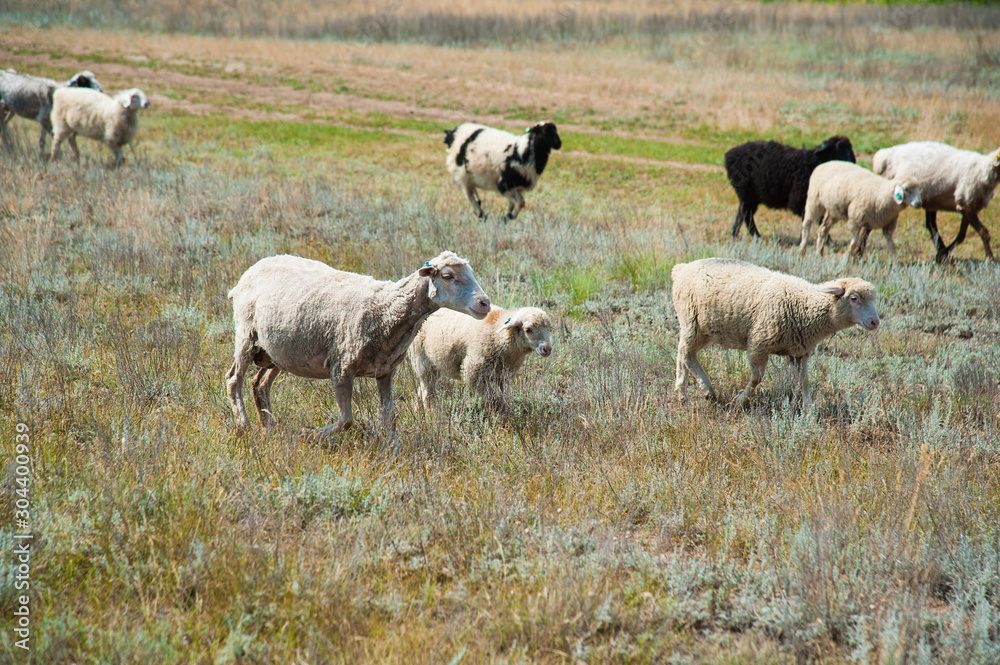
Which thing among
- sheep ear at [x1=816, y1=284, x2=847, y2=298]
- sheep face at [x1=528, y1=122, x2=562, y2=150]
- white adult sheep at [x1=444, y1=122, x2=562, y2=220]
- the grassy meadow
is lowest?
the grassy meadow

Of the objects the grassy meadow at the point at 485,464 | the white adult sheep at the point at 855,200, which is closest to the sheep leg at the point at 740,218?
the grassy meadow at the point at 485,464

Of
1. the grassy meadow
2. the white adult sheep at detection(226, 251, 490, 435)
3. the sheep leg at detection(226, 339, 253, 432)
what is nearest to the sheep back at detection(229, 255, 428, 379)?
the white adult sheep at detection(226, 251, 490, 435)

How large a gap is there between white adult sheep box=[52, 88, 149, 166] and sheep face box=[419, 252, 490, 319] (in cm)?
1226

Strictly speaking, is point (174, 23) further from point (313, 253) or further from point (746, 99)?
point (313, 253)

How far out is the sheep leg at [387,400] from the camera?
5.02m

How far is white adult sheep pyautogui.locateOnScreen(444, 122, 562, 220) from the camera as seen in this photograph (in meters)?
13.2

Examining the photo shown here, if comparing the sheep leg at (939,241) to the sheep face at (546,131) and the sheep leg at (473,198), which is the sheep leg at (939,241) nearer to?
the sheep face at (546,131)

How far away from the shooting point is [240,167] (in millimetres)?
15750

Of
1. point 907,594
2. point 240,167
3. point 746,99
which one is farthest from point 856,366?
point 746,99

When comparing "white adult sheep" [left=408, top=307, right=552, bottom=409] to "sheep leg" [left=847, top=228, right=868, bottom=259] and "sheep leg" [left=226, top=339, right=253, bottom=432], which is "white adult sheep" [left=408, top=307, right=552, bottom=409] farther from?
"sheep leg" [left=847, top=228, right=868, bottom=259]

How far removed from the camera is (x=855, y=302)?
6.05 metres

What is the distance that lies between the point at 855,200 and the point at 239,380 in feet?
32.4

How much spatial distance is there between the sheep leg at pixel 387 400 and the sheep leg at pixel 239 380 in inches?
40.1

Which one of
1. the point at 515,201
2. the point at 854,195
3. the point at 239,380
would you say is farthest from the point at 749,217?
the point at 239,380
